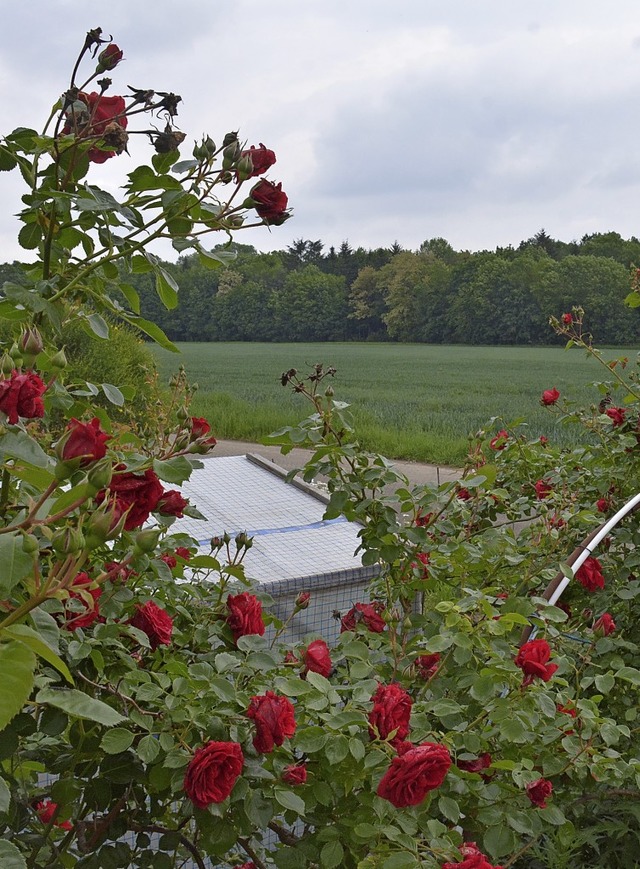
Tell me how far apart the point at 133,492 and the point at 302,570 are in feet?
4.92

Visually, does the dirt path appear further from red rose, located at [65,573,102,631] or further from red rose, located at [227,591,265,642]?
red rose, located at [65,573,102,631]

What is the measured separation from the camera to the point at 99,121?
Answer: 80 centimetres

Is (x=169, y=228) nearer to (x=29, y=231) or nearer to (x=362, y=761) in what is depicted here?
(x=29, y=231)

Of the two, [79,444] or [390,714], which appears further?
[390,714]

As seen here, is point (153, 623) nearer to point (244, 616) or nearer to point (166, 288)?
point (244, 616)

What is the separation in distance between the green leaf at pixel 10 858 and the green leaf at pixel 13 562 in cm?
15

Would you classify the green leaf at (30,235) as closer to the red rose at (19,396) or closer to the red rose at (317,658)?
the red rose at (19,396)

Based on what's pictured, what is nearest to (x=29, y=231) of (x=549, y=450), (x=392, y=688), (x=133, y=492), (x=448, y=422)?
(x=133, y=492)

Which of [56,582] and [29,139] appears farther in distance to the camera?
[29,139]

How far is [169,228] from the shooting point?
840 millimetres

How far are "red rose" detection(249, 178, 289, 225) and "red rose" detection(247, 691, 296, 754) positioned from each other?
482mm

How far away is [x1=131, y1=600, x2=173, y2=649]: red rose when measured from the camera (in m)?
0.86

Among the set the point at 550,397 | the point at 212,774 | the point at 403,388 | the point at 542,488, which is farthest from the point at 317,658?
the point at 403,388

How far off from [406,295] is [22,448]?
37148 millimetres
